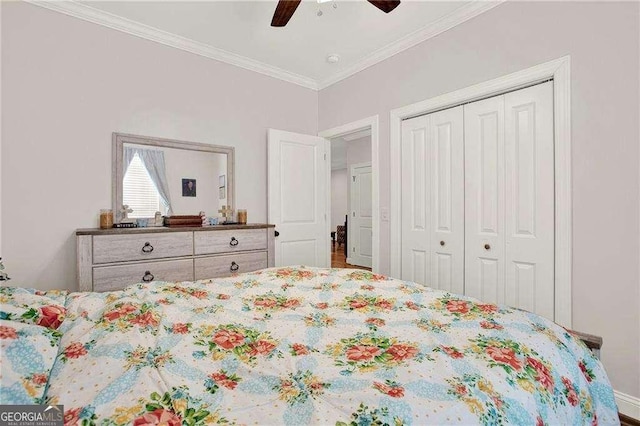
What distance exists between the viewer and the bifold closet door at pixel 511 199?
2.20m

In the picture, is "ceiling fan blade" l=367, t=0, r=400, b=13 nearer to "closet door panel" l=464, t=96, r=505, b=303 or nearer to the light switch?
"closet door panel" l=464, t=96, r=505, b=303

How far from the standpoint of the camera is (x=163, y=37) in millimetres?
2910

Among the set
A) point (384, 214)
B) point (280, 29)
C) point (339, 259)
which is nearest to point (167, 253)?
point (384, 214)

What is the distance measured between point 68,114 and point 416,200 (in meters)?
2.95

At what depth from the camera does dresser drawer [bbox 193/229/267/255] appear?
9.09 ft

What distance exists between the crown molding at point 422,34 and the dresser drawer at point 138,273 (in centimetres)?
253

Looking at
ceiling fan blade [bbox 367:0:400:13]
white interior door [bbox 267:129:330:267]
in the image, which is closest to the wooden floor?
white interior door [bbox 267:129:330:267]

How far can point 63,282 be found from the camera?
97.9 inches

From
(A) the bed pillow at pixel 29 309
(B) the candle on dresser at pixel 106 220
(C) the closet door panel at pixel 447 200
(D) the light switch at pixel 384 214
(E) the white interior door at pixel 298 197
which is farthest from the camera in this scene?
(E) the white interior door at pixel 298 197

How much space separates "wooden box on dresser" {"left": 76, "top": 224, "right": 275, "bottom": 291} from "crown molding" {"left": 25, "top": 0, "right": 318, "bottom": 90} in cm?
169

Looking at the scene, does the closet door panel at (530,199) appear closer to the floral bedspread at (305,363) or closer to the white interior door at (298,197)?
the floral bedspread at (305,363)

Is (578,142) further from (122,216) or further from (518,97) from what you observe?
(122,216)

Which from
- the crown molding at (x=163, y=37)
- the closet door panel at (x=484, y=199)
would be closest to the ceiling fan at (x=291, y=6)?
the closet door panel at (x=484, y=199)

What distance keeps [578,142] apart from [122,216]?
336 cm
